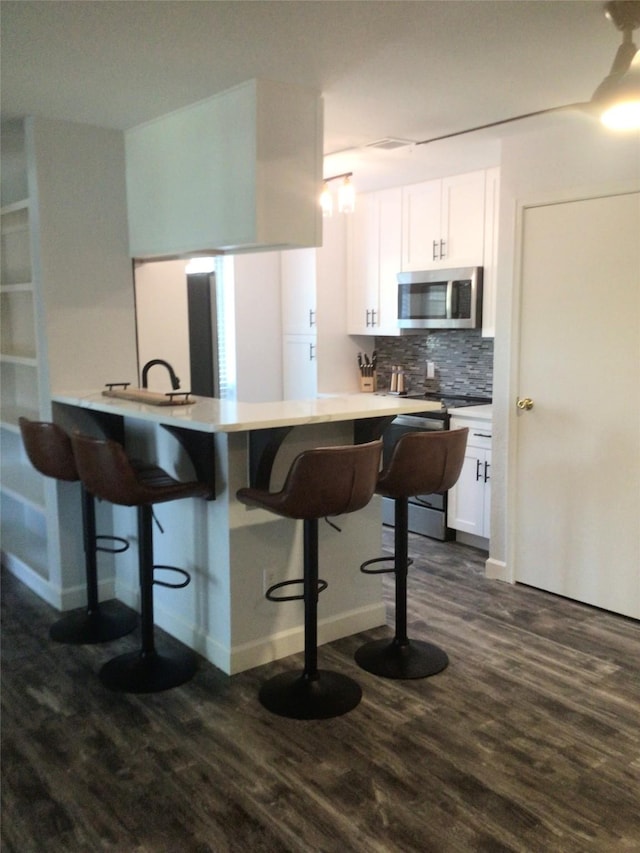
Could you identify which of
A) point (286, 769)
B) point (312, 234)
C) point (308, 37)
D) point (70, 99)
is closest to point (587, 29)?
point (308, 37)

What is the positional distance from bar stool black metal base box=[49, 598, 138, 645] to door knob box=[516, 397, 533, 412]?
7.43 feet

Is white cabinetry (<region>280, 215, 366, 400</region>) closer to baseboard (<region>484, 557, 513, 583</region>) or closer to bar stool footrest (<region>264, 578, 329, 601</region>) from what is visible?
baseboard (<region>484, 557, 513, 583</region>)

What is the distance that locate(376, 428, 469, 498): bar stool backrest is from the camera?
9.25 ft

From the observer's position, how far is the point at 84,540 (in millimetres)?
3453

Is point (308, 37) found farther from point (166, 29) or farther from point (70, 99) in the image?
point (70, 99)

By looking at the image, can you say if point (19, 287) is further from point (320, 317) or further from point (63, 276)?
point (320, 317)

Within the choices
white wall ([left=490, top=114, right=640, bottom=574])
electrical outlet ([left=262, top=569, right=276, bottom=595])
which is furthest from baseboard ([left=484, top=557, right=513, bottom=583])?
electrical outlet ([left=262, top=569, right=276, bottom=595])

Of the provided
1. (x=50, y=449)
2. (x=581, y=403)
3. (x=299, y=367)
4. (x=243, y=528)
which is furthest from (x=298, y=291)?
(x=243, y=528)

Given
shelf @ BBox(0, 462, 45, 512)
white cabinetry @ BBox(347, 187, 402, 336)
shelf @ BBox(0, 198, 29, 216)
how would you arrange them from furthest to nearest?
white cabinetry @ BBox(347, 187, 402, 336) → shelf @ BBox(0, 462, 45, 512) → shelf @ BBox(0, 198, 29, 216)

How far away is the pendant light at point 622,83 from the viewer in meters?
2.24

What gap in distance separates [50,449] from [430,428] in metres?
2.40

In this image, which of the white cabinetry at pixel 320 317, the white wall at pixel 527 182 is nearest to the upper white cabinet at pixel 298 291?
the white cabinetry at pixel 320 317

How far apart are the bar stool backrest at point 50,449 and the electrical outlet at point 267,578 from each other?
3.26ft

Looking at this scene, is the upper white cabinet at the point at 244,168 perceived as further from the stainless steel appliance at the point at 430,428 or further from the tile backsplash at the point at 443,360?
the tile backsplash at the point at 443,360
